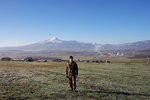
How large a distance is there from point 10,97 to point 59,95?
4.04 meters

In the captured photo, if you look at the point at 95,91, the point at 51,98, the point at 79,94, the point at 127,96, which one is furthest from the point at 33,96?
the point at 127,96

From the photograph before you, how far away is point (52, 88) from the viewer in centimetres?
2942

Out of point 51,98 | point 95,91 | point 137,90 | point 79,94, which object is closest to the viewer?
point 51,98

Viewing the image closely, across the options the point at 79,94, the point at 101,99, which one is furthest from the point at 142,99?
the point at 79,94

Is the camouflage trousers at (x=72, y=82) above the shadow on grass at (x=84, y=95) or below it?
above

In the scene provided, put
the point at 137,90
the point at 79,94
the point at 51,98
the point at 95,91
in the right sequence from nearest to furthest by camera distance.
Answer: the point at 51,98, the point at 79,94, the point at 95,91, the point at 137,90

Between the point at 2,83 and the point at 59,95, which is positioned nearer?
the point at 59,95

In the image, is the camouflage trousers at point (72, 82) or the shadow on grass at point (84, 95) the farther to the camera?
the camouflage trousers at point (72, 82)

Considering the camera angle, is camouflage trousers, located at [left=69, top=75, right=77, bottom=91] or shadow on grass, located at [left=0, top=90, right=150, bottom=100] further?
camouflage trousers, located at [left=69, top=75, right=77, bottom=91]

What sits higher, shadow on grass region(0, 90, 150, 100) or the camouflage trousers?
the camouflage trousers

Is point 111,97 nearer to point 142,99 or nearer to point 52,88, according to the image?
A: point 142,99

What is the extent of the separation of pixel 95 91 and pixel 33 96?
6.25m

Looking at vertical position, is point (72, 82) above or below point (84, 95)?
above

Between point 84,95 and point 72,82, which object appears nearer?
point 84,95
